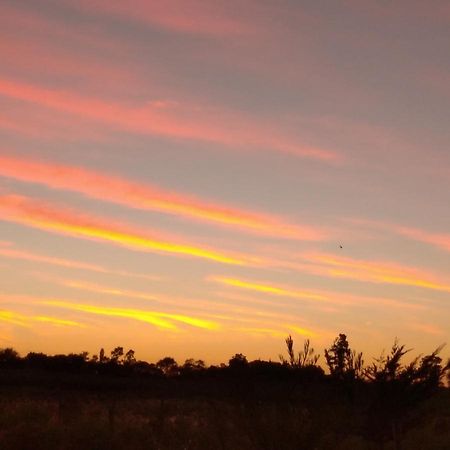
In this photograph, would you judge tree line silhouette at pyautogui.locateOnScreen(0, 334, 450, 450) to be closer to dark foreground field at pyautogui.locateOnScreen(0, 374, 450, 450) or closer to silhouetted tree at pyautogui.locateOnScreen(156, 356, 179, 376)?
dark foreground field at pyautogui.locateOnScreen(0, 374, 450, 450)

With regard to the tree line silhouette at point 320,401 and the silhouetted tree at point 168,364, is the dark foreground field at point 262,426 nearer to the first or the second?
the tree line silhouette at point 320,401

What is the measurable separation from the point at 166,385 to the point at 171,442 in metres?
12.3

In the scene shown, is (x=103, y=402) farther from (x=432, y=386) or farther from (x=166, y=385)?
(x=432, y=386)

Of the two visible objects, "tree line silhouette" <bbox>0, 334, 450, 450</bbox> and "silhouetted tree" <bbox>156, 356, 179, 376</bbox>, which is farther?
"silhouetted tree" <bbox>156, 356, 179, 376</bbox>

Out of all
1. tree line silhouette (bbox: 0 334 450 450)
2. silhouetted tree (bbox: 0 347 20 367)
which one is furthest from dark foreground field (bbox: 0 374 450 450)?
silhouetted tree (bbox: 0 347 20 367)

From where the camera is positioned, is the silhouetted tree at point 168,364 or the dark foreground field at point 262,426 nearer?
the dark foreground field at point 262,426

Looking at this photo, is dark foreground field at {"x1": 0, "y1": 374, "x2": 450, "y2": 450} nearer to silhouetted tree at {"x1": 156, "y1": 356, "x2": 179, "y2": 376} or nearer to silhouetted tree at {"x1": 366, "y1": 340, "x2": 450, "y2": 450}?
silhouetted tree at {"x1": 366, "y1": 340, "x2": 450, "y2": 450}

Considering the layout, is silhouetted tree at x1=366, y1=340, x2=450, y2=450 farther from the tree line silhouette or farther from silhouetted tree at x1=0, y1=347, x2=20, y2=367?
silhouetted tree at x1=0, y1=347, x2=20, y2=367

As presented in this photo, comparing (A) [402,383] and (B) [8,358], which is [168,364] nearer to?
(B) [8,358]

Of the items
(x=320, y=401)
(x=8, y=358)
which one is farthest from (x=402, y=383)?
(x=8, y=358)

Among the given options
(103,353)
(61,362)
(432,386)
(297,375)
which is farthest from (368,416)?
(61,362)

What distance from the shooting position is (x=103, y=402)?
5309 centimetres

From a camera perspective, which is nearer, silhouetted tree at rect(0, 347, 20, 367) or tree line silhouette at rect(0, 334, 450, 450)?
tree line silhouette at rect(0, 334, 450, 450)

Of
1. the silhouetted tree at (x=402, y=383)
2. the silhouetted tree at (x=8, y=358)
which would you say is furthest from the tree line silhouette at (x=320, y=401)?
the silhouetted tree at (x=8, y=358)
